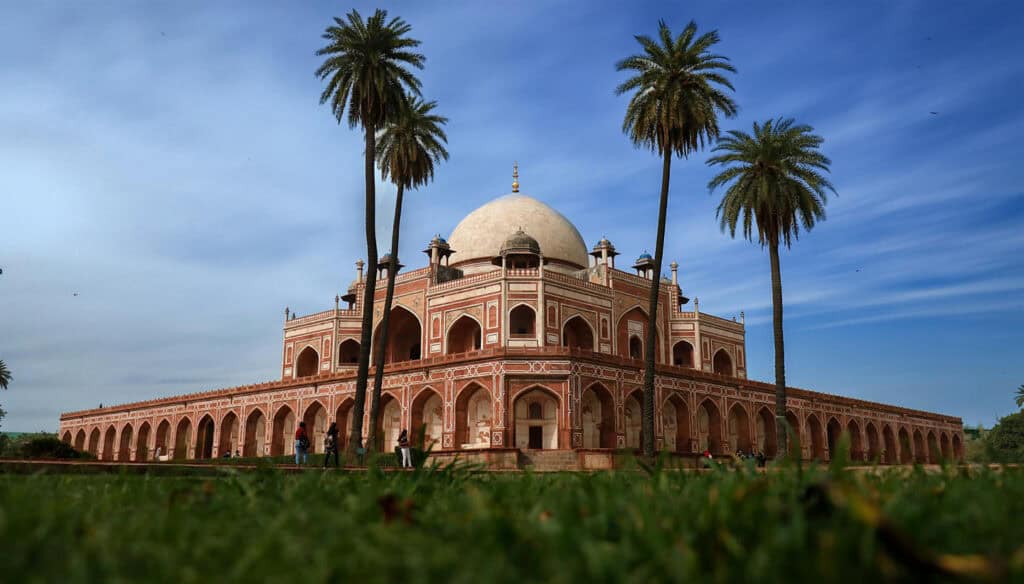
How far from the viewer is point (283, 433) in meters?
43.1

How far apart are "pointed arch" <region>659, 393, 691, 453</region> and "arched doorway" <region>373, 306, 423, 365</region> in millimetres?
15872

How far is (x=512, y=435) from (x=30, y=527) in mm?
30548

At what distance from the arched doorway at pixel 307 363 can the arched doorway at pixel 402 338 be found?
14.9ft

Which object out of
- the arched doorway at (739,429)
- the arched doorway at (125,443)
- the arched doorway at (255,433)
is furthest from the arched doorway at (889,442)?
the arched doorway at (125,443)

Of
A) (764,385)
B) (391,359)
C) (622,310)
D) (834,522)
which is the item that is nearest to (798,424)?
(764,385)

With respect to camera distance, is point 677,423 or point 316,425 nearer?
point 677,423

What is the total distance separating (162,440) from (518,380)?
28.7 meters

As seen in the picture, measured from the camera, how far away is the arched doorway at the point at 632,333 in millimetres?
42500

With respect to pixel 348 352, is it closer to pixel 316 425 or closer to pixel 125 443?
pixel 316 425

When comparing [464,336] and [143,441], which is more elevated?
[464,336]

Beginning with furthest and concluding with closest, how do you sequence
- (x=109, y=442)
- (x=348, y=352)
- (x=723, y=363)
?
1. (x=109, y=442)
2. (x=723, y=363)
3. (x=348, y=352)

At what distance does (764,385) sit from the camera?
143 feet

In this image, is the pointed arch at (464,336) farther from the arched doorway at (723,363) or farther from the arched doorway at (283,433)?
the arched doorway at (723,363)

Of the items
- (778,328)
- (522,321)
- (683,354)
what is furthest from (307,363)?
(778,328)
